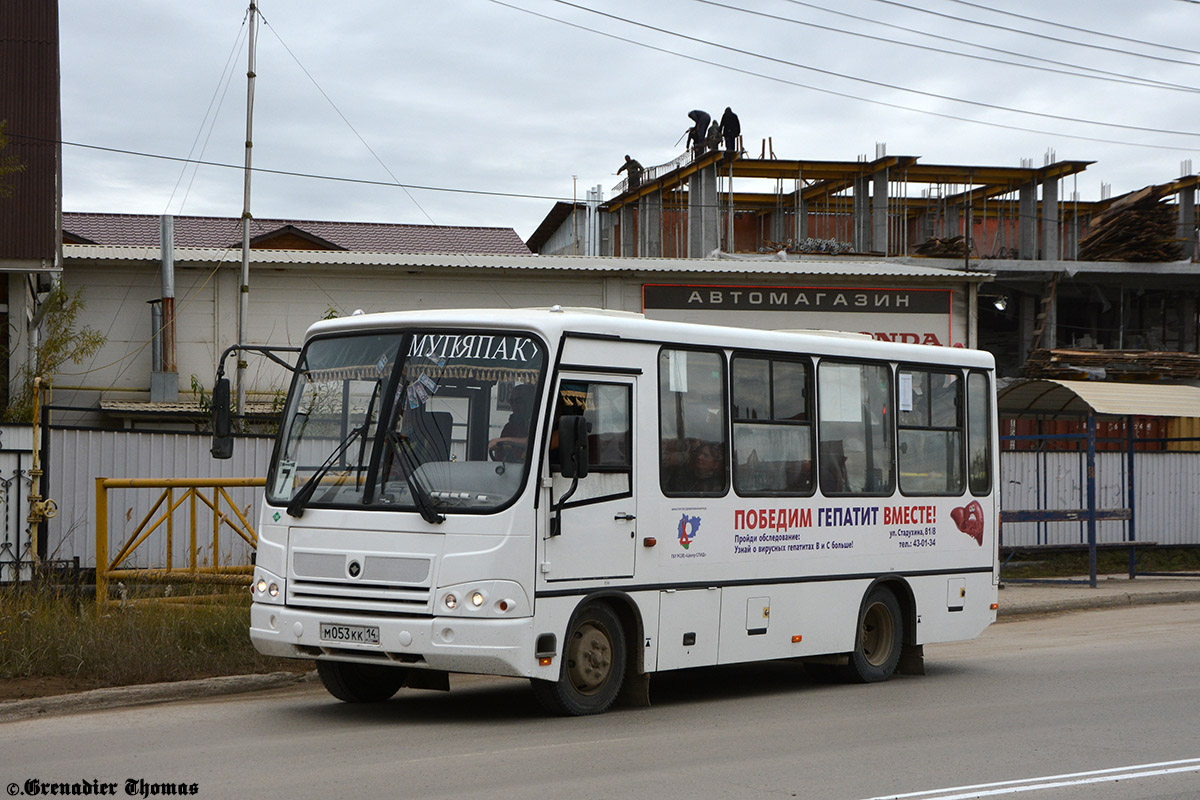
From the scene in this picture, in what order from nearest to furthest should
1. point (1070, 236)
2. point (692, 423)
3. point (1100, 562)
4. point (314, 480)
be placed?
point (314, 480) → point (692, 423) → point (1100, 562) → point (1070, 236)

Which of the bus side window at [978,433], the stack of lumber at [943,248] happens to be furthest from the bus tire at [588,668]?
the stack of lumber at [943,248]

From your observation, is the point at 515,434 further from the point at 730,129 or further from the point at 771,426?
the point at 730,129

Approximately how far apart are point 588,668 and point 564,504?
4.04 ft

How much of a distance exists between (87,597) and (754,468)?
671cm

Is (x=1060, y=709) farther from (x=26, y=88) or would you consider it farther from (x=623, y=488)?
(x=26, y=88)

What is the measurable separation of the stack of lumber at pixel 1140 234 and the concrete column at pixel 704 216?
1286 cm

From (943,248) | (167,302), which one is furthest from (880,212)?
(167,302)

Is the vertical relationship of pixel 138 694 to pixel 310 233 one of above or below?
below

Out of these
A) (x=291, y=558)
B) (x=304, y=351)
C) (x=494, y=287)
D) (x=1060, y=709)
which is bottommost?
(x=1060, y=709)

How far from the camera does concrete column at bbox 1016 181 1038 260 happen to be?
155ft

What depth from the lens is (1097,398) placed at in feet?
68.2

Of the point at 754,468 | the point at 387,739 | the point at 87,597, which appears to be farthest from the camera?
the point at 87,597

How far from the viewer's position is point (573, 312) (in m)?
9.83

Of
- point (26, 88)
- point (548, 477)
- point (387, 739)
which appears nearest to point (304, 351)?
point (548, 477)
